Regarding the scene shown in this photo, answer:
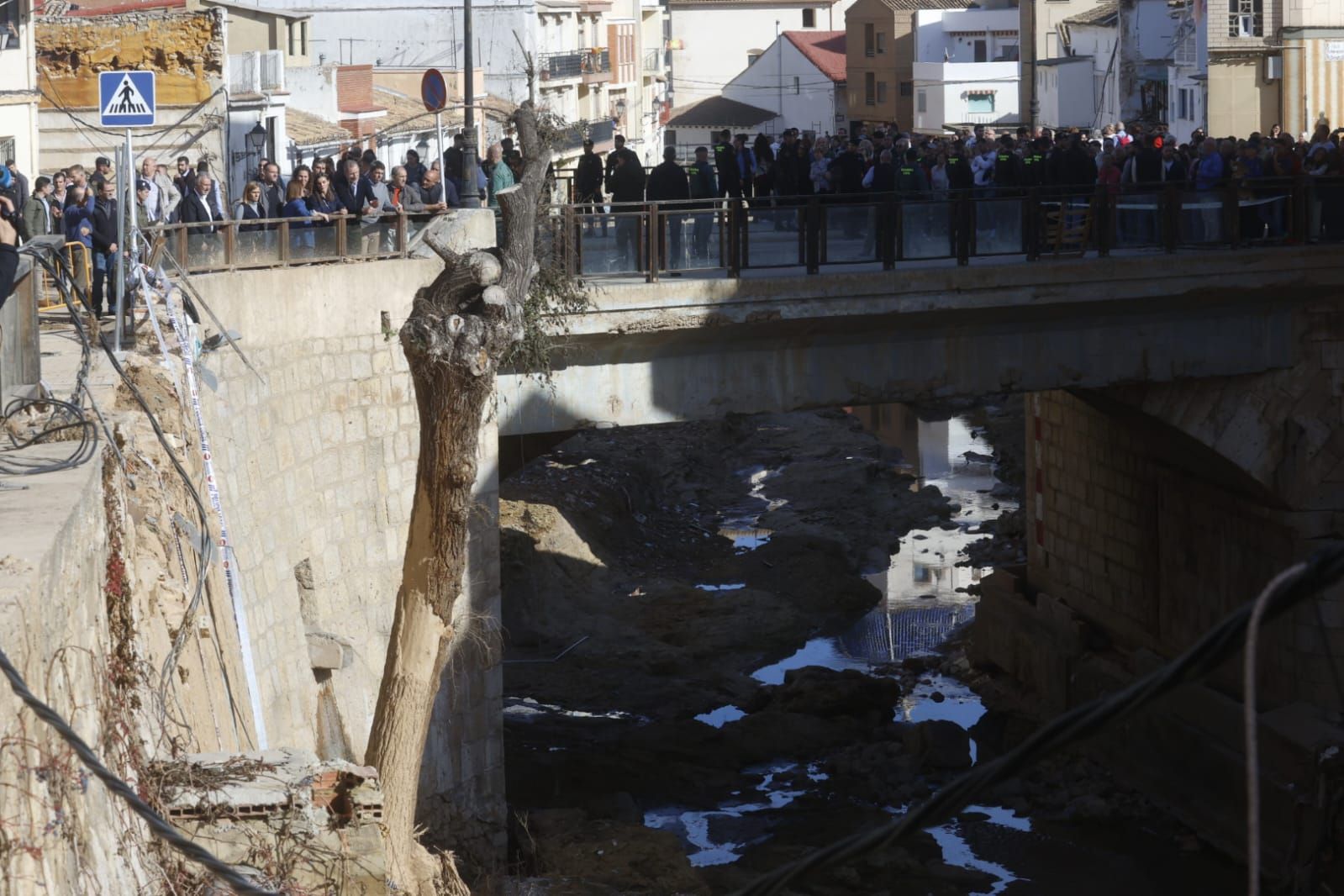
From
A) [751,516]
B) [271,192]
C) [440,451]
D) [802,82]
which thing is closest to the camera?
[440,451]

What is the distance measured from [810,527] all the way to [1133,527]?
897 cm

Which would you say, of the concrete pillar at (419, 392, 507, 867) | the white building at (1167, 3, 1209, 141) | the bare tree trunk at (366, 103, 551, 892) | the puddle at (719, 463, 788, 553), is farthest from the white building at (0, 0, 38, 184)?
the white building at (1167, 3, 1209, 141)

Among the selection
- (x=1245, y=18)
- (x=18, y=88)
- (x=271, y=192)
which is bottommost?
(x=271, y=192)

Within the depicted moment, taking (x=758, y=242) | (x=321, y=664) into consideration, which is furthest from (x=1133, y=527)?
(x=321, y=664)

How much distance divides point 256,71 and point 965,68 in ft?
126

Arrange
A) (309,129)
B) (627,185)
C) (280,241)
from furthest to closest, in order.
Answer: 1. (309,129)
2. (627,185)
3. (280,241)

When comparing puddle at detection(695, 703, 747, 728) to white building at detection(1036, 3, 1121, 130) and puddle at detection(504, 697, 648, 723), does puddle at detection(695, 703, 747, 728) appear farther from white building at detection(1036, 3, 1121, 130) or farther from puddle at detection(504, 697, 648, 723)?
white building at detection(1036, 3, 1121, 130)

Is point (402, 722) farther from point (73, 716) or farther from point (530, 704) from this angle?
point (530, 704)

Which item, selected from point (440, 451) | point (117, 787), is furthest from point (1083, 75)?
point (117, 787)

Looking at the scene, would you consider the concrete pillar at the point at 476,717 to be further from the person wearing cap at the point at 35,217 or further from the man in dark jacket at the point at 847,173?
the man in dark jacket at the point at 847,173

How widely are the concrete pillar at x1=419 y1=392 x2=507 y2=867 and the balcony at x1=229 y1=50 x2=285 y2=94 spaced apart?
1596 cm

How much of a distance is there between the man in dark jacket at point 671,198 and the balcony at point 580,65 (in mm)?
28589

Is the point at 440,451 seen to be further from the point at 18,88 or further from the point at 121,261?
the point at 18,88

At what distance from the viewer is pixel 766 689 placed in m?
21.0
